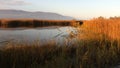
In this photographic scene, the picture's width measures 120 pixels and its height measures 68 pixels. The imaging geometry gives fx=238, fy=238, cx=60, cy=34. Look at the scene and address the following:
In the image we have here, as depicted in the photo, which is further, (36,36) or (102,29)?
(36,36)

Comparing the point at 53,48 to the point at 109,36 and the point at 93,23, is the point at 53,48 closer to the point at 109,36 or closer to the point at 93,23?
the point at 109,36

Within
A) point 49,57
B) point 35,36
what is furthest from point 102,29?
point 35,36

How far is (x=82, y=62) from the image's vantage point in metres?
6.82

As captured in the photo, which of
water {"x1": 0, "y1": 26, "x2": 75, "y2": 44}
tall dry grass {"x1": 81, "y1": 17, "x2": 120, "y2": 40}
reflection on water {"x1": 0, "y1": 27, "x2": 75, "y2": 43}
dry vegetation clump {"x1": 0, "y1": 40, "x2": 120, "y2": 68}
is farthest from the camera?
reflection on water {"x1": 0, "y1": 27, "x2": 75, "y2": 43}

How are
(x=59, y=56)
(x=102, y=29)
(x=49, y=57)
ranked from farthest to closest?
(x=102, y=29)
(x=49, y=57)
(x=59, y=56)

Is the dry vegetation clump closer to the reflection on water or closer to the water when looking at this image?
the water

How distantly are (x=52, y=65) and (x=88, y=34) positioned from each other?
18.4 ft

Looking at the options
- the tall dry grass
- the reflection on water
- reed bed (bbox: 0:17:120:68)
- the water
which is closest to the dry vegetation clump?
reed bed (bbox: 0:17:120:68)

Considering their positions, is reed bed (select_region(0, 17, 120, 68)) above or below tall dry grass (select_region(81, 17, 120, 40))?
below

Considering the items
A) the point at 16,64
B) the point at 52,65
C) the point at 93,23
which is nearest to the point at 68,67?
the point at 52,65

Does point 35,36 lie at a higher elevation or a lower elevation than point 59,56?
lower

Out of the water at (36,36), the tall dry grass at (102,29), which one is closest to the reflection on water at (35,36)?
the water at (36,36)

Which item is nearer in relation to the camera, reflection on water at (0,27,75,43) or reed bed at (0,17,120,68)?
reed bed at (0,17,120,68)

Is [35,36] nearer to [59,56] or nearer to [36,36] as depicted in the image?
[36,36]
